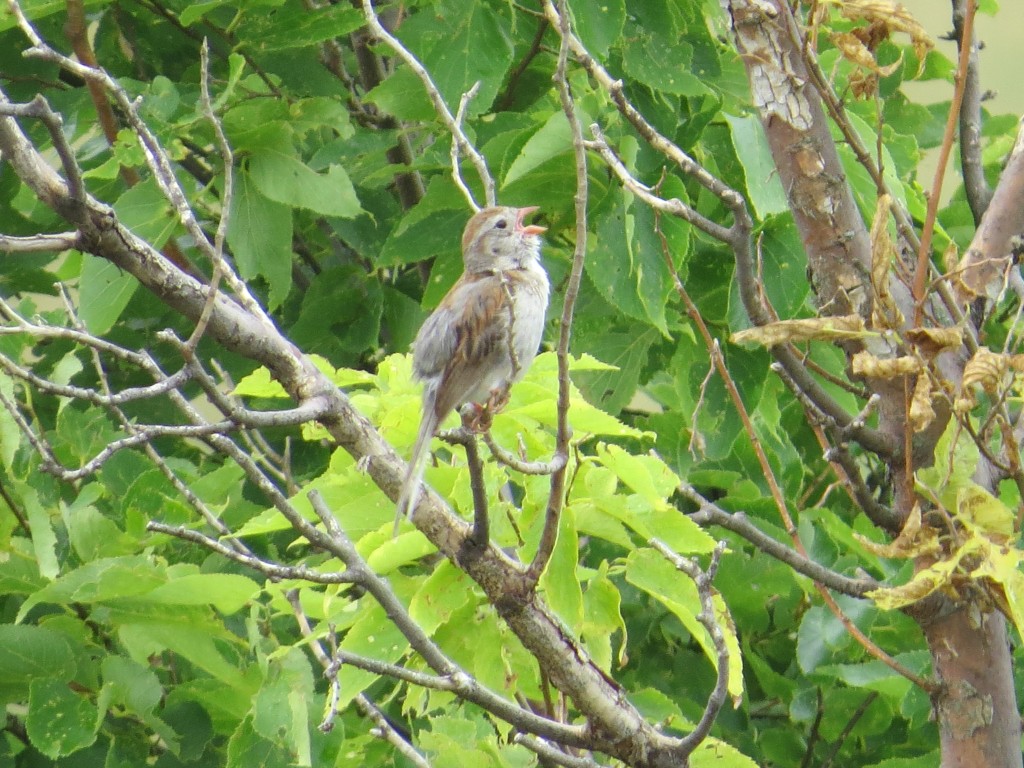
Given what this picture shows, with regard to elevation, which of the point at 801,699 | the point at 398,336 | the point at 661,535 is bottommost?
the point at 801,699

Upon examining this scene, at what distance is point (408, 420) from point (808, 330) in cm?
89

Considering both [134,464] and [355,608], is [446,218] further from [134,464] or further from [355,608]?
[355,608]

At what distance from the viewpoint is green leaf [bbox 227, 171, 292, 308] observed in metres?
4.06

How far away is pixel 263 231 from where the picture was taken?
4.07 metres

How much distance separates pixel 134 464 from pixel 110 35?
1823 millimetres

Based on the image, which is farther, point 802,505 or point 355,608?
point 802,505

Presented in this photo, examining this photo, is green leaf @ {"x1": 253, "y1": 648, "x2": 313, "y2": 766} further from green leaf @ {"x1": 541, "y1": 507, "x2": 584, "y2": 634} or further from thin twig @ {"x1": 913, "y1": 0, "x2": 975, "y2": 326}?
thin twig @ {"x1": 913, "y1": 0, "x2": 975, "y2": 326}

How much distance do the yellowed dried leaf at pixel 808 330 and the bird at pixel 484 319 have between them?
803mm

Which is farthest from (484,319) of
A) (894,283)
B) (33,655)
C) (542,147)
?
(33,655)

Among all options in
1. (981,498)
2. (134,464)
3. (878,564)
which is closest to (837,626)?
(878,564)

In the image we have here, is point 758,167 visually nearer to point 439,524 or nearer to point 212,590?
point 439,524

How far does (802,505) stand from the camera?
14.8ft

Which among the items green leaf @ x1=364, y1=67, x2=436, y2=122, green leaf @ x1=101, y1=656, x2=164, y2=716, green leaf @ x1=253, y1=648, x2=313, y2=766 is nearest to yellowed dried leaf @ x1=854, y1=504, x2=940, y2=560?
green leaf @ x1=253, y1=648, x2=313, y2=766

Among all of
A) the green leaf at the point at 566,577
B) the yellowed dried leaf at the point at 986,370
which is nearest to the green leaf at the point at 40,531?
the green leaf at the point at 566,577
